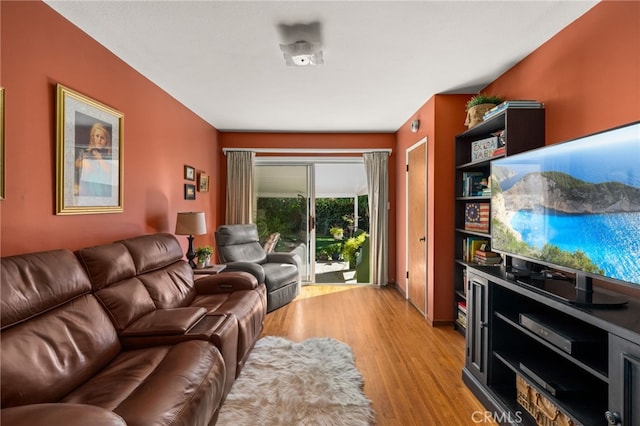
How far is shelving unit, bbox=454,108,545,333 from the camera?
2.29m

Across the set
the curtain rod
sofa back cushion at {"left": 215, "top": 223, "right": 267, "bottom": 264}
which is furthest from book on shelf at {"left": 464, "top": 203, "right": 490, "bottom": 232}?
sofa back cushion at {"left": 215, "top": 223, "right": 267, "bottom": 264}

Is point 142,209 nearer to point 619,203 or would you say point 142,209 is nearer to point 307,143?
point 307,143

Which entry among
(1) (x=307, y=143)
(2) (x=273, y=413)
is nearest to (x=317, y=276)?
(1) (x=307, y=143)

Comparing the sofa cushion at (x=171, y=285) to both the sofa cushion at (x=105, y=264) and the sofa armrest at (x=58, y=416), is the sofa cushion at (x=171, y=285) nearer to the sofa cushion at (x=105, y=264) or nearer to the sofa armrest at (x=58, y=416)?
the sofa cushion at (x=105, y=264)

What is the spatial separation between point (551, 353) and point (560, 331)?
56cm

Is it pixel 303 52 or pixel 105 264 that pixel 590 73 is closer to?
pixel 303 52

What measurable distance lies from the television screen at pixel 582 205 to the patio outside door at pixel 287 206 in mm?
3394

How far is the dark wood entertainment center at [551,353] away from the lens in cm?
116

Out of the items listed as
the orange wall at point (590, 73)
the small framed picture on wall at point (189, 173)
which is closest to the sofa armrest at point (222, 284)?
the small framed picture on wall at point (189, 173)

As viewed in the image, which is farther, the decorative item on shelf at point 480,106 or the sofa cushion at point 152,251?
the decorative item on shelf at point 480,106

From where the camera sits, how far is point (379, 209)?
4984 mm

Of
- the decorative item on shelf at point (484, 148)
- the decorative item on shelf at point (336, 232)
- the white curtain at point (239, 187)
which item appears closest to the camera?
the decorative item on shelf at point (484, 148)

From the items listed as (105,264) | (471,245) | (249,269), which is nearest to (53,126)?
(105,264)

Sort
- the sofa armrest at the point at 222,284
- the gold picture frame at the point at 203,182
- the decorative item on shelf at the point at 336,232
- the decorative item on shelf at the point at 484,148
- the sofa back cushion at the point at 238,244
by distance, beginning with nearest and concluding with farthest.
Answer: the decorative item on shelf at the point at 484,148, the sofa armrest at the point at 222,284, the sofa back cushion at the point at 238,244, the gold picture frame at the point at 203,182, the decorative item on shelf at the point at 336,232
